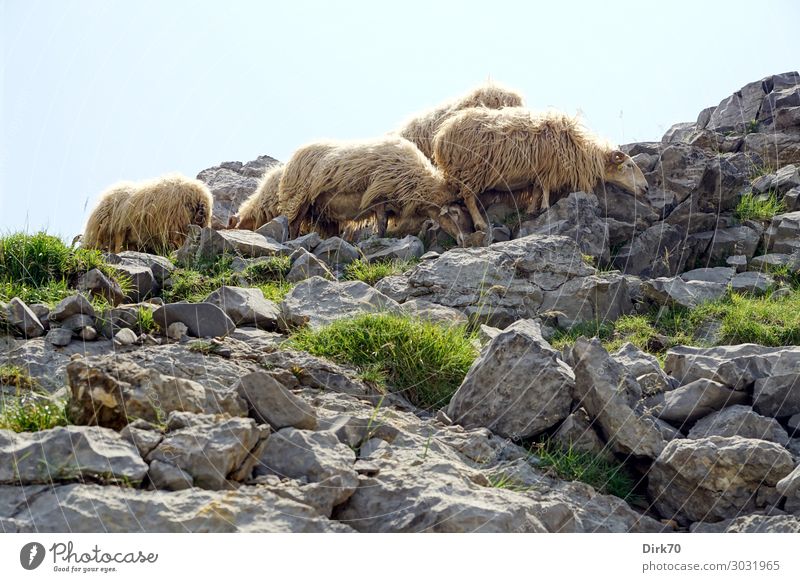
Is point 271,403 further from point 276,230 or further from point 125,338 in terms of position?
point 276,230

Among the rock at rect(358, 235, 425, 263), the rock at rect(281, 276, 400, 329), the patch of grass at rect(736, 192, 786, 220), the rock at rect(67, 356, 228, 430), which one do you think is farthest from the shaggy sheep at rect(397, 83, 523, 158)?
the rock at rect(67, 356, 228, 430)

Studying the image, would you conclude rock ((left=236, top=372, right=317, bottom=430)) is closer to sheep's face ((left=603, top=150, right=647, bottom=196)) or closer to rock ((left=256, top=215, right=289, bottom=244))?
rock ((left=256, top=215, right=289, bottom=244))

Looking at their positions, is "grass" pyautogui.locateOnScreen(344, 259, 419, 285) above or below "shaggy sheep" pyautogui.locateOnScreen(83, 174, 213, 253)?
below

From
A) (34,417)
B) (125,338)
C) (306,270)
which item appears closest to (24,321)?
(125,338)

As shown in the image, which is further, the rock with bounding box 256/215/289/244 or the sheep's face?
the sheep's face

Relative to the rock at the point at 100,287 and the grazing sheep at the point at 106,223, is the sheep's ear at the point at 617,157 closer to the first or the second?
the grazing sheep at the point at 106,223

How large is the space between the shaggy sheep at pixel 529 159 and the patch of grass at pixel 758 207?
1318 mm

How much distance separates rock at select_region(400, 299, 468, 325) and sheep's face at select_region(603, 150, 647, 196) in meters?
5.29

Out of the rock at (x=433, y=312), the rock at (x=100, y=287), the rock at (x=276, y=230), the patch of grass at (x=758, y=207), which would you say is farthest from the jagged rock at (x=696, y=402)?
the rock at (x=276, y=230)

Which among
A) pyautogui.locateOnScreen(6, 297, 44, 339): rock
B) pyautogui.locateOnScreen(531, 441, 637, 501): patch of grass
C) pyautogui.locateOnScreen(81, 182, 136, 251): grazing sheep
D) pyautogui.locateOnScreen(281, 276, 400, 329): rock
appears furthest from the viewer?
pyautogui.locateOnScreen(81, 182, 136, 251): grazing sheep

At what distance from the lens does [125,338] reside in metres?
6.74

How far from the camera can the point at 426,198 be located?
12.6 m

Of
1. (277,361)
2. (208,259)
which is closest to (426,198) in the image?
(208,259)

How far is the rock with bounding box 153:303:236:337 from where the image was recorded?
7039mm
